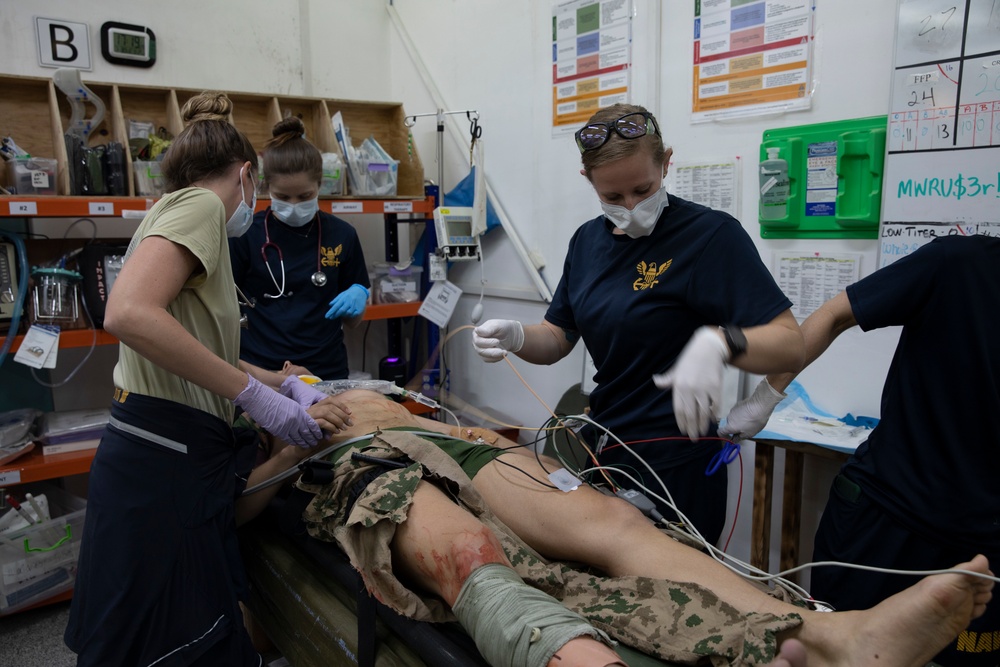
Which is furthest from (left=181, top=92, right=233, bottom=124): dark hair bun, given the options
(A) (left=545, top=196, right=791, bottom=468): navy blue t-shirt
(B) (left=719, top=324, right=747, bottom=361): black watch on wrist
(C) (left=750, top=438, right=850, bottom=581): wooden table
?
(C) (left=750, top=438, right=850, bottom=581): wooden table

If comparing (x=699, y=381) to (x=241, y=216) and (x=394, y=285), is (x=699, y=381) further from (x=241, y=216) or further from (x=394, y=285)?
(x=394, y=285)

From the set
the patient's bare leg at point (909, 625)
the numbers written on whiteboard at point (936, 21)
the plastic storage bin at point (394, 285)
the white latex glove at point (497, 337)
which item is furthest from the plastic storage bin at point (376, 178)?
the patient's bare leg at point (909, 625)

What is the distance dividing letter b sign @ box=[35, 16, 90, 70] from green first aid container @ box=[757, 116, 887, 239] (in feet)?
9.39

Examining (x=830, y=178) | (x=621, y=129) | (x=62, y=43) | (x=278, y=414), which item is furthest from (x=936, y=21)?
(x=62, y=43)

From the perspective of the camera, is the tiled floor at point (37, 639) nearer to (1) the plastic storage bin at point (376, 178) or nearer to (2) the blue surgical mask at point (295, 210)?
(2) the blue surgical mask at point (295, 210)

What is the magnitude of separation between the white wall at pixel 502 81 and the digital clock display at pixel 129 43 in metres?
0.09

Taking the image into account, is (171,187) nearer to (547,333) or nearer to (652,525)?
(547,333)

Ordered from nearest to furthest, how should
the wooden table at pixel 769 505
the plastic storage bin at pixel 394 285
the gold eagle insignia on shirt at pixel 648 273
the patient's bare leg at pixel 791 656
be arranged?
the patient's bare leg at pixel 791 656
the gold eagle insignia on shirt at pixel 648 273
the wooden table at pixel 769 505
the plastic storage bin at pixel 394 285

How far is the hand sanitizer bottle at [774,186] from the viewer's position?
2104 mm

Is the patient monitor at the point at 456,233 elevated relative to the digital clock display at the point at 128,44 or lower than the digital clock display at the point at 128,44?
lower

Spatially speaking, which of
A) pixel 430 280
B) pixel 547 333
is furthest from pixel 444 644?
pixel 430 280

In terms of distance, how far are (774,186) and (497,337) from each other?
3.69ft

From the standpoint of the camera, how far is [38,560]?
2.40 m

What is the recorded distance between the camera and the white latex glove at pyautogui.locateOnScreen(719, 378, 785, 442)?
1.39 m
